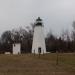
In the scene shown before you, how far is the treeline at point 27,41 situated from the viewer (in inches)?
2530

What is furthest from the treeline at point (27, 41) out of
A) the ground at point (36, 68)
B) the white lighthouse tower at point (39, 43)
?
the ground at point (36, 68)

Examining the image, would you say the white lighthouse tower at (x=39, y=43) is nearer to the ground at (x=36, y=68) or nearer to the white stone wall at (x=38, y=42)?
the white stone wall at (x=38, y=42)

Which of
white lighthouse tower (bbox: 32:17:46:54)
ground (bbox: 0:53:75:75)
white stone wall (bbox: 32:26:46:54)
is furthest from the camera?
white stone wall (bbox: 32:26:46:54)

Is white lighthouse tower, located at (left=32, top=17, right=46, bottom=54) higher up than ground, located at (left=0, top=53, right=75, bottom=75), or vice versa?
white lighthouse tower, located at (left=32, top=17, right=46, bottom=54)

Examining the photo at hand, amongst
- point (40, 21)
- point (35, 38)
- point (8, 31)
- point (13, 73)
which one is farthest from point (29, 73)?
point (8, 31)

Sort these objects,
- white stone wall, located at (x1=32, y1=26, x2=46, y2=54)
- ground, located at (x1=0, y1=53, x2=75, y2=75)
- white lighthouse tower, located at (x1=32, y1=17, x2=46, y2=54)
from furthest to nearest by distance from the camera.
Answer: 1. white stone wall, located at (x1=32, y1=26, x2=46, y2=54)
2. white lighthouse tower, located at (x1=32, y1=17, x2=46, y2=54)
3. ground, located at (x1=0, y1=53, x2=75, y2=75)

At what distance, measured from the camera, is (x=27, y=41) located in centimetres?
7625

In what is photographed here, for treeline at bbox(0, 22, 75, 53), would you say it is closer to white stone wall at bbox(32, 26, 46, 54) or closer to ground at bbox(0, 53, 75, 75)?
white stone wall at bbox(32, 26, 46, 54)

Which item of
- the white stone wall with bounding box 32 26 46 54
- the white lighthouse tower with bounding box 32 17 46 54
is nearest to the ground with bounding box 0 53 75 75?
the white lighthouse tower with bounding box 32 17 46 54

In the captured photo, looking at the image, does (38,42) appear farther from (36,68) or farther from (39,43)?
(36,68)

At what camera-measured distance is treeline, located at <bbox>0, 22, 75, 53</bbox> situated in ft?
211

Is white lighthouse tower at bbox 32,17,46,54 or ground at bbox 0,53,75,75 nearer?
ground at bbox 0,53,75,75

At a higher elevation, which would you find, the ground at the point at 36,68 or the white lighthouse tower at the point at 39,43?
the white lighthouse tower at the point at 39,43

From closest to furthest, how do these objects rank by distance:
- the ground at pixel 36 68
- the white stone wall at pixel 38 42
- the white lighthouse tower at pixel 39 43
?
the ground at pixel 36 68 → the white lighthouse tower at pixel 39 43 → the white stone wall at pixel 38 42
